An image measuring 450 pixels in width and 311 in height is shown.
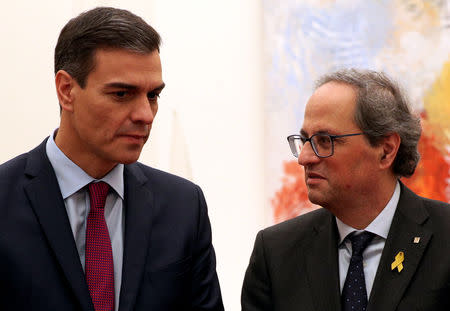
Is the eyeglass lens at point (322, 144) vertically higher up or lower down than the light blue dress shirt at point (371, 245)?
higher up

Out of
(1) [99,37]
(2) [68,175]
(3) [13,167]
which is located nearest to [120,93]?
(1) [99,37]

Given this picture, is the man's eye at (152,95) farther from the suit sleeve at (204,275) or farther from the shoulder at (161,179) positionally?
the suit sleeve at (204,275)

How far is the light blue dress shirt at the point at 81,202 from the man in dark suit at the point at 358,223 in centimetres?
75

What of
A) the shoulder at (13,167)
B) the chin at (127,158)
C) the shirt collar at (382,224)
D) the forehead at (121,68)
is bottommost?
the shirt collar at (382,224)

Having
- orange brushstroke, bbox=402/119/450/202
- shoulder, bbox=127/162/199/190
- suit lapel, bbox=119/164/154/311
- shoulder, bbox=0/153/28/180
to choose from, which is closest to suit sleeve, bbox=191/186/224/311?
shoulder, bbox=127/162/199/190

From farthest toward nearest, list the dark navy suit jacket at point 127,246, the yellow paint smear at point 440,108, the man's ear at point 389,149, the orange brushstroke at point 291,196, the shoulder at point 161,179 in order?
the orange brushstroke at point 291,196
the yellow paint smear at point 440,108
the man's ear at point 389,149
the shoulder at point 161,179
the dark navy suit jacket at point 127,246

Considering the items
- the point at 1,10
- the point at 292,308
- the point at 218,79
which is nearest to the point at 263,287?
the point at 292,308

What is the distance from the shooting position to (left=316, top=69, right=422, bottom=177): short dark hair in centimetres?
287

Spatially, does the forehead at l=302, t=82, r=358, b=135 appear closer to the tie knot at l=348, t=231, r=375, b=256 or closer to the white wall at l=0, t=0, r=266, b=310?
the tie knot at l=348, t=231, r=375, b=256

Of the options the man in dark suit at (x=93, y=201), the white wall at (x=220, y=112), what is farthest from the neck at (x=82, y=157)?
the white wall at (x=220, y=112)

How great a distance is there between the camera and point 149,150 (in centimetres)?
529

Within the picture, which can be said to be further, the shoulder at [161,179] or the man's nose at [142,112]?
the shoulder at [161,179]

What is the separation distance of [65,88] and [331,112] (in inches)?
43.3

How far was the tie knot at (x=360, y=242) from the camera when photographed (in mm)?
2804
